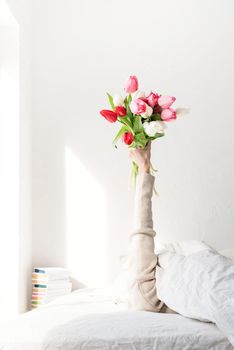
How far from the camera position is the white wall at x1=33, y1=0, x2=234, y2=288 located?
365 centimetres

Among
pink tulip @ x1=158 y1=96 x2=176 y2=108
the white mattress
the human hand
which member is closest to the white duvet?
the white mattress

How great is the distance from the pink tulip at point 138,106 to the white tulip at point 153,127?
0.07 m

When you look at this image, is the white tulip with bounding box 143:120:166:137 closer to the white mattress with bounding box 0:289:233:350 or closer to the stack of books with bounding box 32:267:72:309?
the white mattress with bounding box 0:289:233:350

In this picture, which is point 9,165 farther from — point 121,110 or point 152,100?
point 152,100

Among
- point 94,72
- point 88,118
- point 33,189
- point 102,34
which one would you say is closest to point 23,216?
point 33,189

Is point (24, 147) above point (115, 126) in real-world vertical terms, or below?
below

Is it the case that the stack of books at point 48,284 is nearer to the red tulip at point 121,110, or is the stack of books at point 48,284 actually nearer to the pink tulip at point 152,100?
the red tulip at point 121,110

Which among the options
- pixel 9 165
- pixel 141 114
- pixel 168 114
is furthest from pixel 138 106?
pixel 9 165

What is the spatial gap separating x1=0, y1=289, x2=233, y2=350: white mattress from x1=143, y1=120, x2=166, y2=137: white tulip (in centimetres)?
85

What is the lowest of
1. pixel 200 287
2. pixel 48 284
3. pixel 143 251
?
pixel 48 284

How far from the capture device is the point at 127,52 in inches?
148

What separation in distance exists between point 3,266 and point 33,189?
23.2 inches

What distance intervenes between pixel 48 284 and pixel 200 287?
5.40ft

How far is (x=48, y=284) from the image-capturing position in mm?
3441
